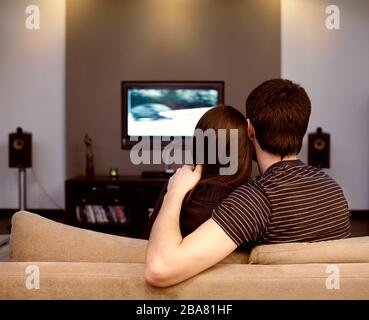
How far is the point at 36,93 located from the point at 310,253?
488 cm

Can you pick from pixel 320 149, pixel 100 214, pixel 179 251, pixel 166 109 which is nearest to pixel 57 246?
pixel 179 251

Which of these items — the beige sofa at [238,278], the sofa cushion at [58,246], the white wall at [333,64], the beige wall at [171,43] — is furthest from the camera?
the white wall at [333,64]

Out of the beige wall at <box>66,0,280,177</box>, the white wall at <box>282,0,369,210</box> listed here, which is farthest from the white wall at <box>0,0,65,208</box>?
the white wall at <box>282,0,369,210</box>

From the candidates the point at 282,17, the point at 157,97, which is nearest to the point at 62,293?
the point at 157,97

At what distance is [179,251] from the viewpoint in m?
1.03

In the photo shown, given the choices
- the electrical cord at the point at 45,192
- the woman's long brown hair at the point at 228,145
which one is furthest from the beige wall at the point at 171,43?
the woman's long brown hair at the point at 228,145

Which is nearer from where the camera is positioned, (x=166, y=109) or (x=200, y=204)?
(x=200, y=204)

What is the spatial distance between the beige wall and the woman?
3985 mm

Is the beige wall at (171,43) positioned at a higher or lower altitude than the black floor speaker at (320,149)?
higher

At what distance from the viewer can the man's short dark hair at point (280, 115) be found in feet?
3.90

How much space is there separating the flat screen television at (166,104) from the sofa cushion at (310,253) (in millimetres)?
4202

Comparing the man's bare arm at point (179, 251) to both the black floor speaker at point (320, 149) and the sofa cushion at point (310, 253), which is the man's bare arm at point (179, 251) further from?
the black floor speaker at point (320, 149)

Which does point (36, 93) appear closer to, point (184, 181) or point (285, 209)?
point (184, 181)

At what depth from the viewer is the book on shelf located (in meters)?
4.91
